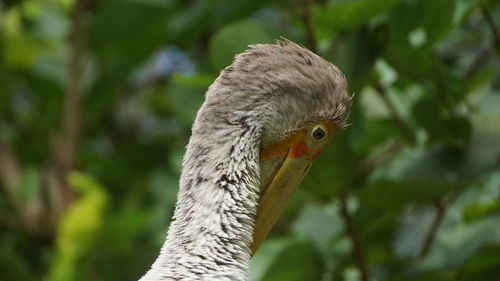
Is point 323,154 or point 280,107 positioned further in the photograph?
point 323,154

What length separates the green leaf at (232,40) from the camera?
3.20 meters

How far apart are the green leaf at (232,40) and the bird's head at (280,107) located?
605 mm

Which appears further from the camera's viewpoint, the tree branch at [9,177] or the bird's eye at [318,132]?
the tree branch at [9,177]

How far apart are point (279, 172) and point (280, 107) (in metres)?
0.19

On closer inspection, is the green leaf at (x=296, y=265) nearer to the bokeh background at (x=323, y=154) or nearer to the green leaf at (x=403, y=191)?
the bokeh background at (x=323, y=154)

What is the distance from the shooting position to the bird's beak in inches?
104

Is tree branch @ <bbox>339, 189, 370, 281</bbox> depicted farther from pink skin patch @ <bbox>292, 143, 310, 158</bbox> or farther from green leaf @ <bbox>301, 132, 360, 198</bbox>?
pink skin patch @ <bbox>292, 143, 310, 158</bbox>

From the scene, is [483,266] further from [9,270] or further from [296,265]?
[9,270]

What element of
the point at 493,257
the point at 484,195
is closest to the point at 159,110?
the point at 484,195

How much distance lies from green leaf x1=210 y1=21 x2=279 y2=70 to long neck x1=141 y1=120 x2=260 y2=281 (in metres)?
0.69

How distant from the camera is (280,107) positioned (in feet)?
8.48

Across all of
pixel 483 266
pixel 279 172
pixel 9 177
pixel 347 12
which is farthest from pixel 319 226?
pixel 9 177

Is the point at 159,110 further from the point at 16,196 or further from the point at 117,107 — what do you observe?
the point at 16,196

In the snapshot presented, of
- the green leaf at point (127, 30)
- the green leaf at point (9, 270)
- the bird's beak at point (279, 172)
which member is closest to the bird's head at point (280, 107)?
the bird's beak at point (279, 172)
